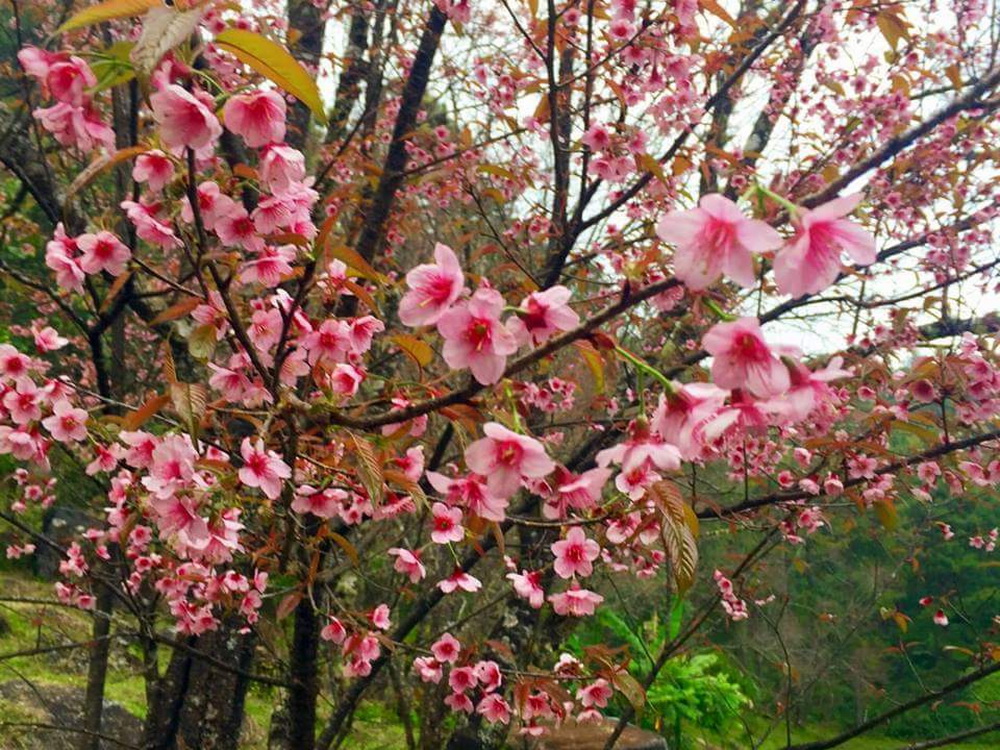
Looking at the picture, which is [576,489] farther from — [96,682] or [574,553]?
[96,682]

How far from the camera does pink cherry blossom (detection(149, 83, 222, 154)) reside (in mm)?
855

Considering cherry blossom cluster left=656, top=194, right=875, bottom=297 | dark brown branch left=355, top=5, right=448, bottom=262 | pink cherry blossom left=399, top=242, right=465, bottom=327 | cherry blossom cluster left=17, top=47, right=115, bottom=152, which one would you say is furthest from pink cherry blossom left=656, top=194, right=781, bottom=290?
dark brown branch left=355, top=5, right=448, bottom=262

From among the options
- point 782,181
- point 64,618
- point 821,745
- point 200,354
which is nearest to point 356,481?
point 200,354

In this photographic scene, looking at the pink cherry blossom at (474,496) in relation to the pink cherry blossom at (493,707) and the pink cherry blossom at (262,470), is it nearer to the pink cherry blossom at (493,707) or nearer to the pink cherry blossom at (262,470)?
the pink cherry blossom at (262,470)

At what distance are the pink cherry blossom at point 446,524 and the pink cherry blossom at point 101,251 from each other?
78 cm

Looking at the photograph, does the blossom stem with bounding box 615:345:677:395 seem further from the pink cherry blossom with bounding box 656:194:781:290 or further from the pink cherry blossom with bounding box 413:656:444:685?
the pink cherry blossom with bounding box 413:656:444:685

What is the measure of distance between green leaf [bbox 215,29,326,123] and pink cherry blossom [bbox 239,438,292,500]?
78cm

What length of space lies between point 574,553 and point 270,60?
128 cm

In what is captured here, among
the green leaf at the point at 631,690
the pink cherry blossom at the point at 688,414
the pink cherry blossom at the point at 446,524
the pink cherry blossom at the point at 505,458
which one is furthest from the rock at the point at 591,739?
the pink cherry blossom at the point at 688,414

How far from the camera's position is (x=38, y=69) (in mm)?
912

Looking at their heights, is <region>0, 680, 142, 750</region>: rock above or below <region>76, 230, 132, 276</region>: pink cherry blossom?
below

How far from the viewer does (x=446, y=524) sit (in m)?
1.62

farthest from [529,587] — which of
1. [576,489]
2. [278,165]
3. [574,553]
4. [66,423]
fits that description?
[278,165]

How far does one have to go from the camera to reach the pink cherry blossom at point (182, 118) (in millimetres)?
855
